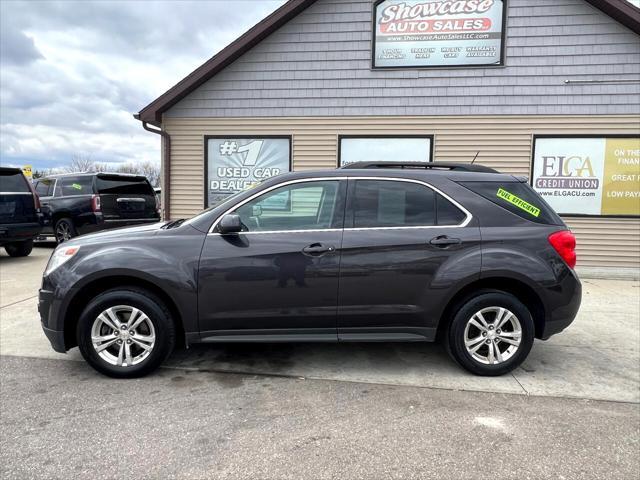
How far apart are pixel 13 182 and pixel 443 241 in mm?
8746

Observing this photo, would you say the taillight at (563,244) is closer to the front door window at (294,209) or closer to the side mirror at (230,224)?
the front door window at (294,209)

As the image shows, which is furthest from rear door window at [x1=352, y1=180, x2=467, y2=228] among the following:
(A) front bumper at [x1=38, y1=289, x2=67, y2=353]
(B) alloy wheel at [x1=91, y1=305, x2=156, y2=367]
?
(A) front bumper at [x1=38, y1=289, x2=67, y2=353]

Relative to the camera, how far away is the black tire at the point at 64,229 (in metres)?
10.5

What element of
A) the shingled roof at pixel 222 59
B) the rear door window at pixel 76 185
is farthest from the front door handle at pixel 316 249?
the rear door window at pixel 76 185

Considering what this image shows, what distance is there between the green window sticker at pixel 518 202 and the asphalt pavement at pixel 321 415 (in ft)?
4.54

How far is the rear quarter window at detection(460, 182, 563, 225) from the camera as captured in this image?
3.63m

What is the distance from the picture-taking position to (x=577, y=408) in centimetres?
319

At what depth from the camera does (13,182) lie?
341 inches

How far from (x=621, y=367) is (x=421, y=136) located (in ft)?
18.1

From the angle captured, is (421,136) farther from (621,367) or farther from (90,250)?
(90,250)

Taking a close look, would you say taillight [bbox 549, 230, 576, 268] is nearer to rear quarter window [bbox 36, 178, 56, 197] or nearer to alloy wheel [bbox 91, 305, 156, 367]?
alloy wheel [bbox 91, 305, 156, 367]

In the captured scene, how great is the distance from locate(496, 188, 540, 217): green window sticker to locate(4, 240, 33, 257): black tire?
9.76 m

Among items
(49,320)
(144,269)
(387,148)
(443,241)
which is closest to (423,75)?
(387,148)

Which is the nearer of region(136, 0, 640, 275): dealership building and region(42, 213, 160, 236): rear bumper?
region(136, 0, 640, 275): dealership building
